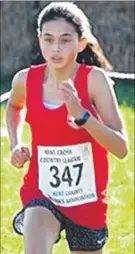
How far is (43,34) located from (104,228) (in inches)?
39.9

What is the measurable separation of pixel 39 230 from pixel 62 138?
446mm

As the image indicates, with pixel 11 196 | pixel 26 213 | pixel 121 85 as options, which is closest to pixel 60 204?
pixel 26 213

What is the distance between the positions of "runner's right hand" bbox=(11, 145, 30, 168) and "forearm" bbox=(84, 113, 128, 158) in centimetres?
36

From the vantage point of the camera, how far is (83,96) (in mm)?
4781

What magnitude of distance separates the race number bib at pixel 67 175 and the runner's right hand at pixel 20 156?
125 mm

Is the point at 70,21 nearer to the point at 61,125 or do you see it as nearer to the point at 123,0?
the point at 61,125

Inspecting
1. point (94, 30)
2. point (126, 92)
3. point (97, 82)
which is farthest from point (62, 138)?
point (94, 30)

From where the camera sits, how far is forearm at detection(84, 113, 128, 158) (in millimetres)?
4488

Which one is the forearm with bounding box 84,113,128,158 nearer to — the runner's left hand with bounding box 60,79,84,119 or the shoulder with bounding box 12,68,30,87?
the runner's left hand with bounding box 60,79,84,119

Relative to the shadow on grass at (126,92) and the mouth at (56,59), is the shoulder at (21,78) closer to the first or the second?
the mouth at (56,59)

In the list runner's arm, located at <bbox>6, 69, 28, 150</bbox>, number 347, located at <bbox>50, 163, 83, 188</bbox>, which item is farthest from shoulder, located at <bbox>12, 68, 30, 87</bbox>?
number 347, located at <bbox>50, 163, 83, 188</bbox>

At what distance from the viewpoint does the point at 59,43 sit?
4734 mm

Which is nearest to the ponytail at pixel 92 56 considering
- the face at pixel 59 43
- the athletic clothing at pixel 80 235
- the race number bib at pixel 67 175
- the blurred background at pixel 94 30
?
the face at pixel 59 43

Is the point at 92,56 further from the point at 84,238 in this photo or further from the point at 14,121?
the point at 84,238
